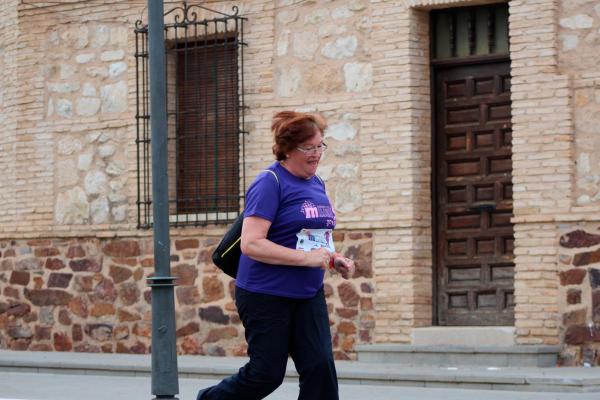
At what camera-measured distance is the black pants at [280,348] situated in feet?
24.4

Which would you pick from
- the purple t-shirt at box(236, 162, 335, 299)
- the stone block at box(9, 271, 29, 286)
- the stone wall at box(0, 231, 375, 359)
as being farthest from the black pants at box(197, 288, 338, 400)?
the stone block at box(9, 271, 29, 286)

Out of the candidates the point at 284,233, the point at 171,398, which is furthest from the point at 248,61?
the point at 284,233

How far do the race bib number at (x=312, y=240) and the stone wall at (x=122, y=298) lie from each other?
27.6 ft

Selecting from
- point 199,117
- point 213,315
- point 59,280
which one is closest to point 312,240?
point 213,315

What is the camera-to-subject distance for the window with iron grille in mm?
17250

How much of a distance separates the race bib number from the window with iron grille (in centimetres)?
950

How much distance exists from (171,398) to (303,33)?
831cm

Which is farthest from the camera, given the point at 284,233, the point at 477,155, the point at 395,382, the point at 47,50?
the point at 47,50

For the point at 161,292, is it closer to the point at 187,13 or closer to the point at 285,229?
the point at 285,229

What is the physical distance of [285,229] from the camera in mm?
7516

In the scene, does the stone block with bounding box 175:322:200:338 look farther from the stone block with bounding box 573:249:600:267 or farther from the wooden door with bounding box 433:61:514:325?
the stone block with bounding box 573:249:600:267

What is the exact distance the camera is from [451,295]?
16094mm

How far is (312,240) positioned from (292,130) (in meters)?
0.57

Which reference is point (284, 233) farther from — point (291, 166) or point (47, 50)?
point (47, 50)
